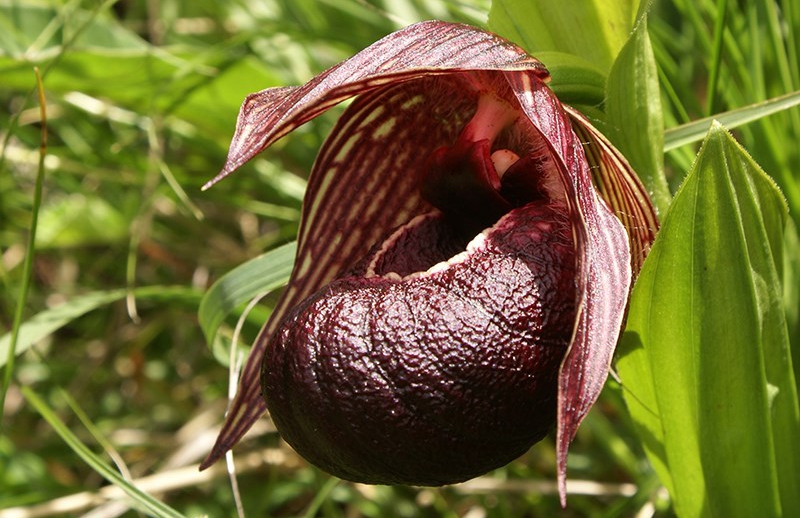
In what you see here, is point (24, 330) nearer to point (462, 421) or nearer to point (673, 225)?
point (462, 421)

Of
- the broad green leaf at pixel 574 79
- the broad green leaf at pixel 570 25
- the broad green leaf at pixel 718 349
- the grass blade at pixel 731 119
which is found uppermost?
the broad green leaf at pixel 570 25

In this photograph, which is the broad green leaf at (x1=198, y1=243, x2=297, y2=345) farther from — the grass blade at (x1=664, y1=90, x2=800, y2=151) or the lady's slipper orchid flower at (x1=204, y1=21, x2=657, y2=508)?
the grass blade at (x1=664, y1=90, x2=800, y2=151)

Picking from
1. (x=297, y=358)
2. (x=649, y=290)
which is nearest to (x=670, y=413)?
(x=649, y=290)

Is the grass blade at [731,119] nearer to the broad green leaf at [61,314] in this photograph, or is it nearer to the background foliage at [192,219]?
the background foliage at [192,219]

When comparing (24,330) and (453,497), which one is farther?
(453,497)

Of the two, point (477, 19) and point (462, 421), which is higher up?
point (477, 19)

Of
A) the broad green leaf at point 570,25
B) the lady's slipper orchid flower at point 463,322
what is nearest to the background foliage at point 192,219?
the broad green leaf at point 570,25
